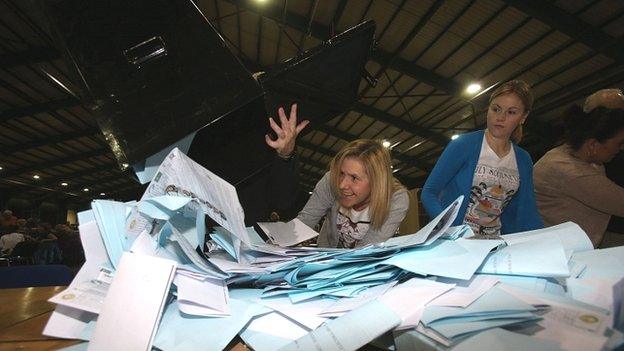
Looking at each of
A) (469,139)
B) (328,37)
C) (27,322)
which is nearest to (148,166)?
(27,322)

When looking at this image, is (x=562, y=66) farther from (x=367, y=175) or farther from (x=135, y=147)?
(x=135, y=147)

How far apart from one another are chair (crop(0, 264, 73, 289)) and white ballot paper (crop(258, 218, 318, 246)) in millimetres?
1002

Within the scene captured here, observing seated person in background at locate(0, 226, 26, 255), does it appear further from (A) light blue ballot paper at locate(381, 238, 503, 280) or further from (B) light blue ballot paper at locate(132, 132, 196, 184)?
(A) light blue ballot paper at locate(381, 238, 503, 280)

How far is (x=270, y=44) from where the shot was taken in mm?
6773

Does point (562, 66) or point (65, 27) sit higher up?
point (562, 66)

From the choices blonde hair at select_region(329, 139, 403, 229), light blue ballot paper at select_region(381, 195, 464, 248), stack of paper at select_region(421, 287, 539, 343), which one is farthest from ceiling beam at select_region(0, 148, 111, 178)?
stack of paper at select_region(421, 287, 539, 343)

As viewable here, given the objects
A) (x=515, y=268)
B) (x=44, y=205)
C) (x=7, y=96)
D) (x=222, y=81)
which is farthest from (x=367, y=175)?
(x=44, y=205)

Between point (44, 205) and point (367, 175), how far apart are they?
17.2 meters

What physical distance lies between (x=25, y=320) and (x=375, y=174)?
100cm

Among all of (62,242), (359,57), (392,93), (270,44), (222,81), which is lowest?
(62,242)

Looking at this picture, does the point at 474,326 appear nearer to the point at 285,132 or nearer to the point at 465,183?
the point at 285,132

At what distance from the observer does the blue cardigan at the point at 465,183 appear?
3.97ft

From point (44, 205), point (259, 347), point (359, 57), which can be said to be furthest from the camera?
point (44, 205)

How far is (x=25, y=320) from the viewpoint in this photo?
1.60ft
